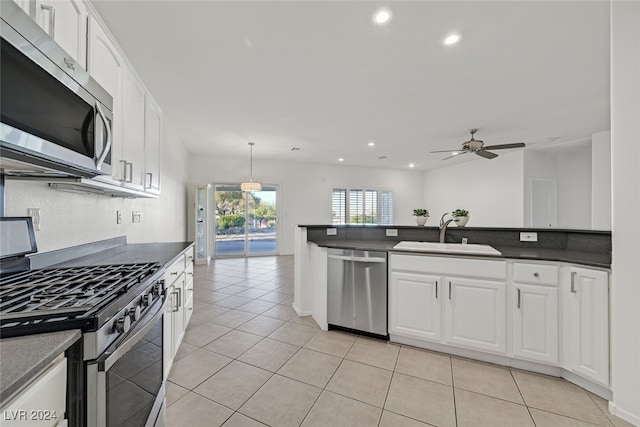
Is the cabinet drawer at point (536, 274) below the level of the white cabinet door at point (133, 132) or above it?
below

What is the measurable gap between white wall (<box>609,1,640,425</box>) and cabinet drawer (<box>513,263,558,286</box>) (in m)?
0.31

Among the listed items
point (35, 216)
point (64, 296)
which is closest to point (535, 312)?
point (64, 296)

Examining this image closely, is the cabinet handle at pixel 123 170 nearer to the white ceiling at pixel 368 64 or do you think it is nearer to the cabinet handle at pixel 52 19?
the cabinet handle at pixel 52 19

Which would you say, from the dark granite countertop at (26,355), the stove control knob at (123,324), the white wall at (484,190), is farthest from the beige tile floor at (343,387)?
the white wall at (484,190)

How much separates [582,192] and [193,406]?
334 inches

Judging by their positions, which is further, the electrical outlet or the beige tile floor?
the beige tile floor

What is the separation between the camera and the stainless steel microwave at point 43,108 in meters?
0.80

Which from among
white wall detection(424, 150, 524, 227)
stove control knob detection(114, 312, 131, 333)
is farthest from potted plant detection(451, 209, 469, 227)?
A: white wall detection(424, 150, 524, 227)

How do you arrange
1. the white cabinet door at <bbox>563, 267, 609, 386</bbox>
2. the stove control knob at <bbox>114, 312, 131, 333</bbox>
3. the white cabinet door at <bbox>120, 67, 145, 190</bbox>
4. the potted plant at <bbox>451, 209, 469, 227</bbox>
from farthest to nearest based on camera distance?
the potted plant at <bbox>451, 209, 469, 227</bbox>, the white cabinet door at <bbox>120, 67, 145, 190</bbox>, the white cabinet door at <bbox>563, 267, 609, 386</bbox>, the stove control knob at <bbox>114, 312, 131, 333</bbox>

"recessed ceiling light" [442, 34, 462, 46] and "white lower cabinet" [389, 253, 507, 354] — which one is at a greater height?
"recessed ceiling light" [442, 34, 462, 46]

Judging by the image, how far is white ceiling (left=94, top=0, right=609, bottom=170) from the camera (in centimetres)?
188

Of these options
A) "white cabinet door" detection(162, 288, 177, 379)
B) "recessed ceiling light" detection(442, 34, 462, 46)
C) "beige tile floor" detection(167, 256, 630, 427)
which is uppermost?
"recessed ceiling light" detection(442, 34, 462, 46)

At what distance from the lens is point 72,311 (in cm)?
78

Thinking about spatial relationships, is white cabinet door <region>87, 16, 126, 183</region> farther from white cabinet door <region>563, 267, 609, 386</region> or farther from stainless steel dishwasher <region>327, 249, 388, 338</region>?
white cabinet door <region>563, 267, 609, 386</region>
